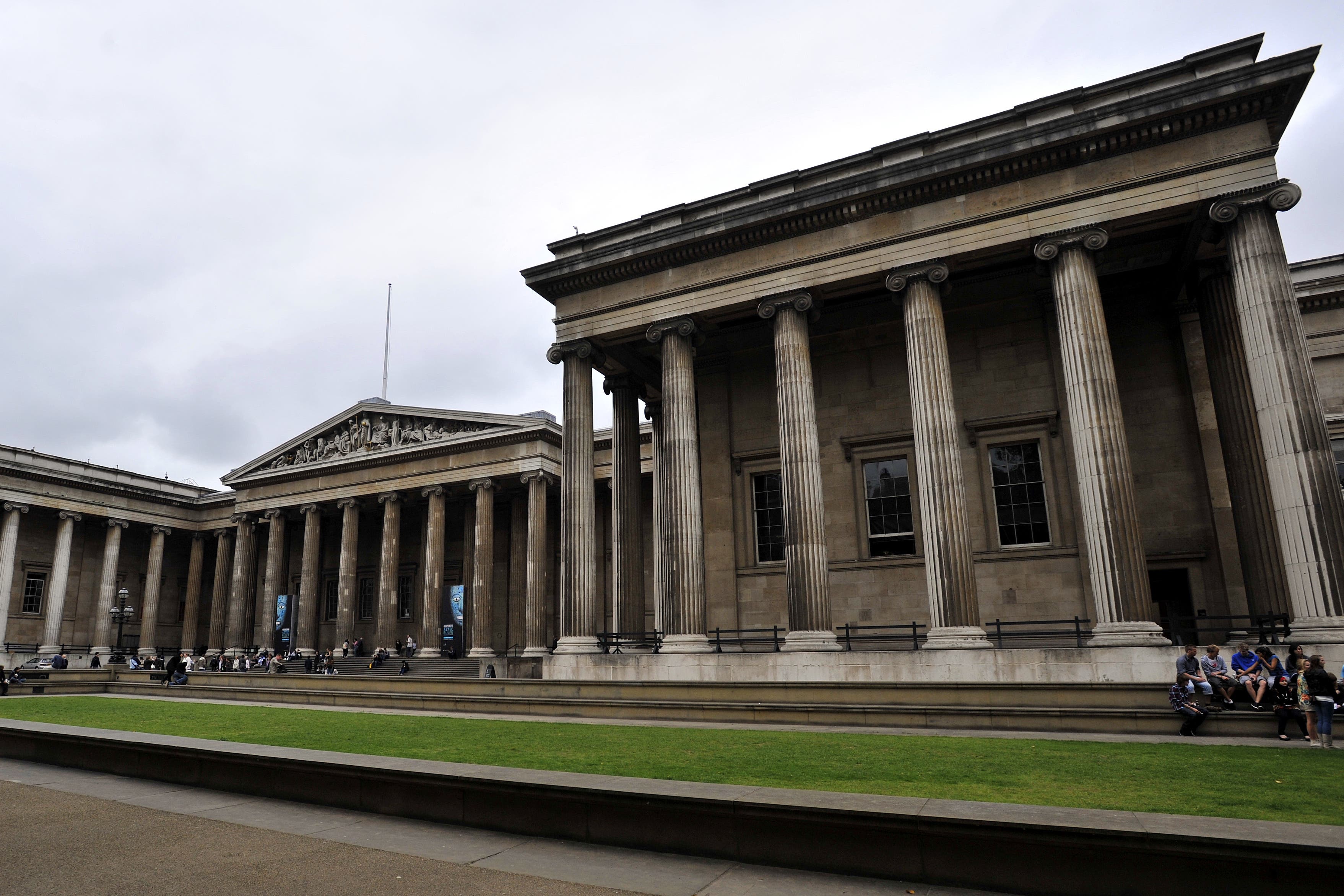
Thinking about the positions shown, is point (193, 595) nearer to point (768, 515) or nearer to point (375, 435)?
point (375, 435)

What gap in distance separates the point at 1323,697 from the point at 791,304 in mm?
14464

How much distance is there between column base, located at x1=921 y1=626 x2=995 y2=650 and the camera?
1792cm

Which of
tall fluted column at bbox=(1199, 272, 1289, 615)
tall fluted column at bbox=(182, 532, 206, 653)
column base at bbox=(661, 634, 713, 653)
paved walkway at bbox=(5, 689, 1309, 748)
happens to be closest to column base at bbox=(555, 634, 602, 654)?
column base at bbox=(661, 634, 713, 653)

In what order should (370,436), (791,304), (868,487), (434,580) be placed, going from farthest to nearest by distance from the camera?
(370,436), (434,580), (868,487), (791,304)

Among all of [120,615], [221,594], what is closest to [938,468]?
[120,615]

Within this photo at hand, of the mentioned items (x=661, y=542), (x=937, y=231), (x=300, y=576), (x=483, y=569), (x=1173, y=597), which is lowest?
(x=1173, y=597)

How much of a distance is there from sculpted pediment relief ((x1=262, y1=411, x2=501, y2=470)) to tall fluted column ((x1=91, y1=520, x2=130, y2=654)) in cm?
1079

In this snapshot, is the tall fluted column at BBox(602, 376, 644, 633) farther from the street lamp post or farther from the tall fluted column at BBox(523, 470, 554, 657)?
the street lamp post

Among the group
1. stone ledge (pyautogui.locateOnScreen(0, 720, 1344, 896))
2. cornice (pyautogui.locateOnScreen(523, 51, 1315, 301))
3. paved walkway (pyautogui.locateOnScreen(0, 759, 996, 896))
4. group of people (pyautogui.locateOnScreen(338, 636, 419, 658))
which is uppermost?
cornice (pyautogui.locateOnScreen(523, 51, 1315, 301))

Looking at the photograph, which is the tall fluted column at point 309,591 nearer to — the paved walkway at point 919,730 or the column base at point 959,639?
the paved walkway at point 919,730

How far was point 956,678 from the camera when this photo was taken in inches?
695

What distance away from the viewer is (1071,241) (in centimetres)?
1919

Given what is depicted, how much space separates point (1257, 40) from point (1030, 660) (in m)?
14.7

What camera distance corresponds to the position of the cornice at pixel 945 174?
58.3 ft
